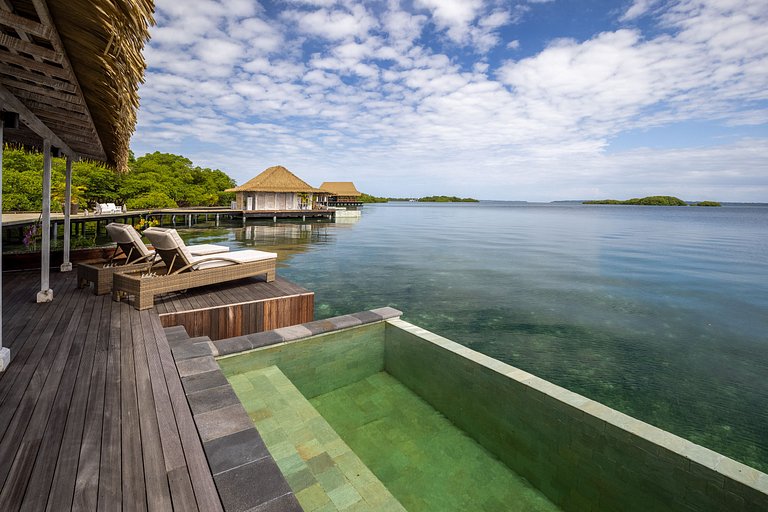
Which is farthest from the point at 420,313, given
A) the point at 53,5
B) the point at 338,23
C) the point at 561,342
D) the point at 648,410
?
the point at 338,23

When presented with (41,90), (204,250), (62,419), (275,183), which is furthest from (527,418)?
(275,183)

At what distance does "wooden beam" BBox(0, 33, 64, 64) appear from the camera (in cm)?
197

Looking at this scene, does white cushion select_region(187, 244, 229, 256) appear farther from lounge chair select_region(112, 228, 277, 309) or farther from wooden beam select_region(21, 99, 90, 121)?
wooden beam select_region(21, 99, 90, 121)

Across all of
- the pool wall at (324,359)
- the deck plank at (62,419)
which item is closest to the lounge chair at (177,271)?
the deck plank at (62,419)

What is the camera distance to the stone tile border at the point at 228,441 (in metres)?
1.74

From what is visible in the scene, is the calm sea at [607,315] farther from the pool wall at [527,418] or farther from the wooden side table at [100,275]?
the wooden side table at [100,275]

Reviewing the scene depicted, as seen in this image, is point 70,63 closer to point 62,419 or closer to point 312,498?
point 62,419

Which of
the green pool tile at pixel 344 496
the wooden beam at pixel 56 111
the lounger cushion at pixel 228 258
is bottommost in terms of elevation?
the green pool tile at pixel 344 496

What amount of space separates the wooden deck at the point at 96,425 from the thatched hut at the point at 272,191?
36508mm

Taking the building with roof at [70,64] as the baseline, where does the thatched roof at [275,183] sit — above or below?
above

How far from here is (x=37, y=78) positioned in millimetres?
2621

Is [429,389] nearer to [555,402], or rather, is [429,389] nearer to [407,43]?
[555,402]

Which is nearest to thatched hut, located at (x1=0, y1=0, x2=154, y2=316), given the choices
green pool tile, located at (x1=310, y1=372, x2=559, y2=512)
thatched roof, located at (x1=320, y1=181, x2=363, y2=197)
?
green pool tile, located at (x1=310, y1=372, x2=559, y2=512)

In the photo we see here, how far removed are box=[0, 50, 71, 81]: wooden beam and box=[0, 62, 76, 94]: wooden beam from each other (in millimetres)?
170
